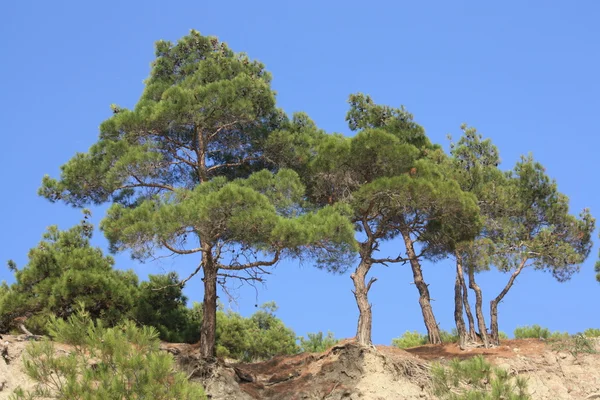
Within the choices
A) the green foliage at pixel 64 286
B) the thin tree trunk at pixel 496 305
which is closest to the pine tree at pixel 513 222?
the thin tree trunk at pixel 496 305

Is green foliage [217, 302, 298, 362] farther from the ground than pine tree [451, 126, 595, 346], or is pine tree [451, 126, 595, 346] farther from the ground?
pine tree [451, 126, 595, 346]

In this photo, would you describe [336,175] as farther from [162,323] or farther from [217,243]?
[162,323]

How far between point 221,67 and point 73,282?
7087 mm

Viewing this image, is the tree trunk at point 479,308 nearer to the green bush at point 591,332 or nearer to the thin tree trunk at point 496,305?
the thin tree trunk at point 496,305

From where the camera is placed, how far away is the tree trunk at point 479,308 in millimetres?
19547

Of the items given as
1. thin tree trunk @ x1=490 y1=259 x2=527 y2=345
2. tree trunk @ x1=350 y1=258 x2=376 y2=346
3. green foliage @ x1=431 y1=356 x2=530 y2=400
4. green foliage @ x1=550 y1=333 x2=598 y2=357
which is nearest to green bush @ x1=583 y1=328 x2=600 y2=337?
green foliage @ x1=550 y1=333 x2=598 y2=357

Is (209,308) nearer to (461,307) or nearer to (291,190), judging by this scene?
(291,190)

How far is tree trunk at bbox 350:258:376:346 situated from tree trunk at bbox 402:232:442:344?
2822mm

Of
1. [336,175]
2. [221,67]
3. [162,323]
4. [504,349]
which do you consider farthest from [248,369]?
[221,67]

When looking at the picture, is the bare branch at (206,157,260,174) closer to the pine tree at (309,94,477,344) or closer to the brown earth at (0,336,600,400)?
the pine tree at (309,94,477,344)

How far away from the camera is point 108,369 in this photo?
11422 mm

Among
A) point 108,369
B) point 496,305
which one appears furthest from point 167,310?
point 496,305

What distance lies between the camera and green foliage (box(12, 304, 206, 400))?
11.0 m

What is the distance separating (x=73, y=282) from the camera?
16453 millimetres
